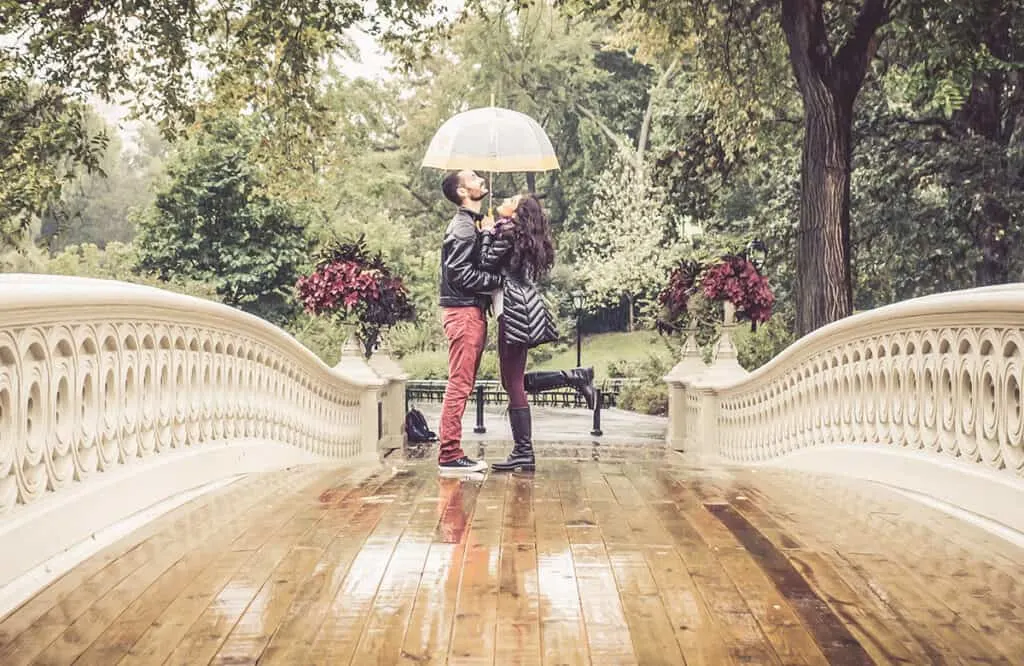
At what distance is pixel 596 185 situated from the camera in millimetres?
44906

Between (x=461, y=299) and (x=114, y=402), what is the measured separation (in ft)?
8.56

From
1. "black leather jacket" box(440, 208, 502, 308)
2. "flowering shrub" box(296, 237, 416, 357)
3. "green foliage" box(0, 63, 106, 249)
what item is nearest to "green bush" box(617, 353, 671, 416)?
"flowering shrub" box(296, 237, 416, 357)

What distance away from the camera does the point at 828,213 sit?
45.1 ft

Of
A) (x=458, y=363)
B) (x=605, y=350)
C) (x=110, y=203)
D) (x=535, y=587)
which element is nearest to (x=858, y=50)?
(x=458, y=363)

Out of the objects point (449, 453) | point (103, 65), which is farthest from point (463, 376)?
point (103, 65)

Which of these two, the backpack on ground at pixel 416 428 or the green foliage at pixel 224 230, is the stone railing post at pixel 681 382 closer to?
the backpack on ground at pixel 416 428

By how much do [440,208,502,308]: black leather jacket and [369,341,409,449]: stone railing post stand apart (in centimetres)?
772

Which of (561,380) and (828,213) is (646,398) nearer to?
(828,213)

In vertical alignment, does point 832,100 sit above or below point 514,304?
above

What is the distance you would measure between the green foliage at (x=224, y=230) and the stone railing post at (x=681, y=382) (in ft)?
63.9

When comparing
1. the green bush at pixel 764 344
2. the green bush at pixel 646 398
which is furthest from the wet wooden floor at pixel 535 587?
the green bush at pixel 646 398

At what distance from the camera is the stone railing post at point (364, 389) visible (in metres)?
13.4

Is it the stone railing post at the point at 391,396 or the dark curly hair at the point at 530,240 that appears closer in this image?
the dark curly hair at the point at 530,240

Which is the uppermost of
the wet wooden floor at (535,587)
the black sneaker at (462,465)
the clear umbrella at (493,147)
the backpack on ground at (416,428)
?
the clear umbrella at (493,147)
